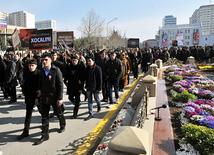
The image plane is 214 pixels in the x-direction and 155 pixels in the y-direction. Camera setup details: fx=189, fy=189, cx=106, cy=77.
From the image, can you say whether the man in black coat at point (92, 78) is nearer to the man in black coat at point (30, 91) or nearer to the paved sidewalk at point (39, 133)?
the paved sidewalk at point (39, 133)

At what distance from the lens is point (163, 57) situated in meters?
19.1

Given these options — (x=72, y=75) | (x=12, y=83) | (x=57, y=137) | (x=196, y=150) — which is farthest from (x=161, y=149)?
(x=12, y=83)

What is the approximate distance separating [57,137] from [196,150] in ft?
10.5

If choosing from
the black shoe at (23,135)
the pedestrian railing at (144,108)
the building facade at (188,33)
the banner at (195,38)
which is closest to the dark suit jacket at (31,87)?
the black shoe at (23,135)

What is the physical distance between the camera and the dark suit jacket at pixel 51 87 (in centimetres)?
459

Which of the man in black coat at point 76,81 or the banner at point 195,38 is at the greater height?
the banner at point 195,38

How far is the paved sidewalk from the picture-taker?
424 cm

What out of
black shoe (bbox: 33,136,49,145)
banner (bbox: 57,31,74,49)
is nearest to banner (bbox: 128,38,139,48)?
banner (bbox: 57,31,74,49)

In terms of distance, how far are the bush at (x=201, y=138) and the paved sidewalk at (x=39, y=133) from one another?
96.5 inches

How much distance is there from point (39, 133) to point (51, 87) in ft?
4.69

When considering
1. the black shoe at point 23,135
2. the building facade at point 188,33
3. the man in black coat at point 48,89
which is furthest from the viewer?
the building facade at point 188,33

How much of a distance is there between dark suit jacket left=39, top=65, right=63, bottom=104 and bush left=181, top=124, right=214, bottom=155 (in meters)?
2.99

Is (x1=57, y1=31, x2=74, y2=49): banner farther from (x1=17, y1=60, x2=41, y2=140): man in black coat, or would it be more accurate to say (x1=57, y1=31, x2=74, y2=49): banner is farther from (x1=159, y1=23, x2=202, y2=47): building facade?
(x1=159, y1=23, x2=202, y2=47): building facade

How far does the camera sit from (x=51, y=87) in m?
4.61
